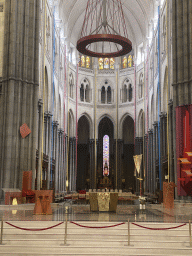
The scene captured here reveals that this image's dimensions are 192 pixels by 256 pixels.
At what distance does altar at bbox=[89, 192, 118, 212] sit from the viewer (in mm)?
17688

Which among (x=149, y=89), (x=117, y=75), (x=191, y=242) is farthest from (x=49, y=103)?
(x=191, y=242)

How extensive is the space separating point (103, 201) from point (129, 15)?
32.6m

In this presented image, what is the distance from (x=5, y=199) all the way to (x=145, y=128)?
25556 millimetres

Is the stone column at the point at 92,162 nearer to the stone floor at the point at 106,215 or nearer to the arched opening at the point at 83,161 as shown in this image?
the arched opening at the point at 83,161

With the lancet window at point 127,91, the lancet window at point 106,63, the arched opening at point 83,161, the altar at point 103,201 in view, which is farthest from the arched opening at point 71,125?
the altar at point 103,201

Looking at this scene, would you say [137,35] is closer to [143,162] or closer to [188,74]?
[143,162]

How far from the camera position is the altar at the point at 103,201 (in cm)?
1769

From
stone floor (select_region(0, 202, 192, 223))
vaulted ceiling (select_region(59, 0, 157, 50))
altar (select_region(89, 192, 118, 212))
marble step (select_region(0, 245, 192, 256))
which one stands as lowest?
marble step (select_region(0, 245, 192, 256))

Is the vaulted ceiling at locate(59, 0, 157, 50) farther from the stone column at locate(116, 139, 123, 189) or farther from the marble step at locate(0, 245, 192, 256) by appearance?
the marble step at locate(0, 245, 192, 256)

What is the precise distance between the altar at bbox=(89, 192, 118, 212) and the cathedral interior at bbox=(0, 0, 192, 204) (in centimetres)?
477

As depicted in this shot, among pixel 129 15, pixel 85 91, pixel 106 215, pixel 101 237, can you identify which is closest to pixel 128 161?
pixel 85 91

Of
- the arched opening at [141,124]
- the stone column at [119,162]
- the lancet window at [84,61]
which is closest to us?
the stone column at [119,162]

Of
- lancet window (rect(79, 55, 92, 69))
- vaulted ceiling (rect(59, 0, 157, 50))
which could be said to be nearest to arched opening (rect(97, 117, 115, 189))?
lancet window (rect(79, 55, 92, 69))

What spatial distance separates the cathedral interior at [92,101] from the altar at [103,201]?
15.6 feet
